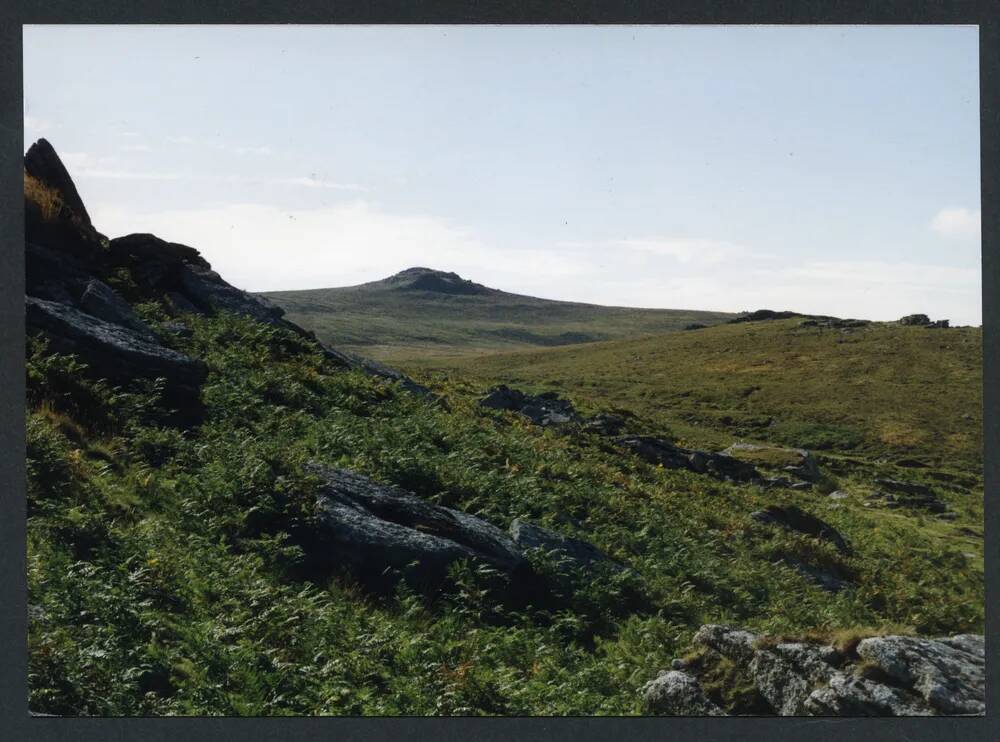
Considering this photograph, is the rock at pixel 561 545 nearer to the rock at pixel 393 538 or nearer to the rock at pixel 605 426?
the rock at pixel 393 538

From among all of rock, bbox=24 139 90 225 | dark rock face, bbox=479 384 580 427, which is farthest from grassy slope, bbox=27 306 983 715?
dark rock face, bbox=479 384 580 427

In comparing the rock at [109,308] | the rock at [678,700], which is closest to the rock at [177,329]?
the rock at [109,308]

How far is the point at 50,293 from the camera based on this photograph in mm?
12758

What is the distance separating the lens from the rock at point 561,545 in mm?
10016

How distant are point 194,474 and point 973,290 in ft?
34.9

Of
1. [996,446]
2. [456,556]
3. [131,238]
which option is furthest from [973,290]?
[131,238]

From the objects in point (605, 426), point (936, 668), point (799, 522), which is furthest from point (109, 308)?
point (605, 426)

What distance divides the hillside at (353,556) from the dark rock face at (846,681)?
0.03m

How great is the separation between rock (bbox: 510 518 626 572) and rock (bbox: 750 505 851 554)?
7.81m

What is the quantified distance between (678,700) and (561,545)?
107 inches

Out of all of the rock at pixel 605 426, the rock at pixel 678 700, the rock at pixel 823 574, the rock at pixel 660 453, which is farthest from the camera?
the rock at pixel 605 426

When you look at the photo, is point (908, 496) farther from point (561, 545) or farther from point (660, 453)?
point (561, 545)

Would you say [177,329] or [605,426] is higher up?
[177,329]

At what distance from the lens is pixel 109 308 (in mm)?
13391
